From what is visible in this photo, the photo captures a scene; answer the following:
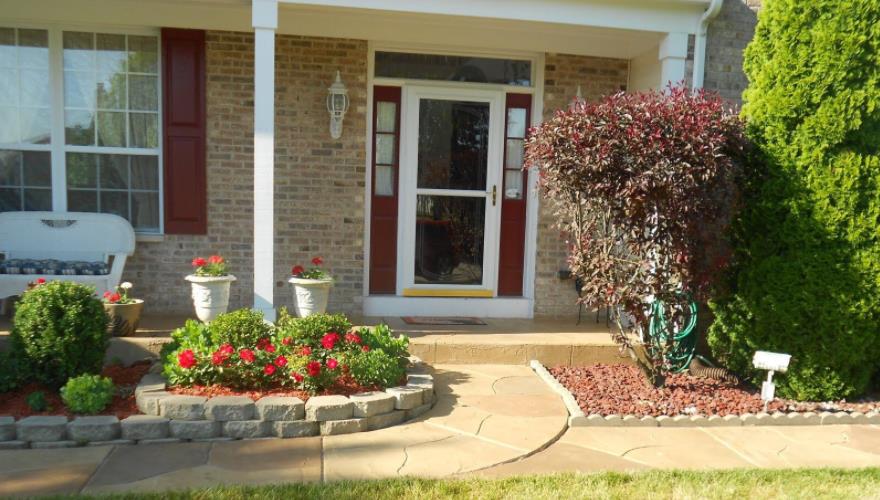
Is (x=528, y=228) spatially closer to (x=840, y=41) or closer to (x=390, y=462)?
(x=840, y=41)

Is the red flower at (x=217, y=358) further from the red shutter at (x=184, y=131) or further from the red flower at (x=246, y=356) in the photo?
the red shutter at (x=184, y=131)

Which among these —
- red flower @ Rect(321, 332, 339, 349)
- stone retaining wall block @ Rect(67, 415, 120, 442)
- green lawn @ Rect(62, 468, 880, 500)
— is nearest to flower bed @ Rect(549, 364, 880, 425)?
green lawn @ Rect(62, 468, 880, 500)

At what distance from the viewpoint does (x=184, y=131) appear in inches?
243

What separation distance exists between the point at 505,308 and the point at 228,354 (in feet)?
11.0

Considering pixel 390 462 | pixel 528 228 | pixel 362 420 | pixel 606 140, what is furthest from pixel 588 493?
pixel 528 228

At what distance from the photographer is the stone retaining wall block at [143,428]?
3684mm

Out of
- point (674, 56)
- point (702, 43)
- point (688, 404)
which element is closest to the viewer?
point (688, 404)

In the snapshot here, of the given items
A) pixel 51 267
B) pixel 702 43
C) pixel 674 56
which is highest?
pixel 702 43

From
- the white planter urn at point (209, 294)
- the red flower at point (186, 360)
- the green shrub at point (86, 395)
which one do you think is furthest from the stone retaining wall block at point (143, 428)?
the white planter urn at point (209, 294)

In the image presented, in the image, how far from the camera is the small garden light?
4375 millimetres

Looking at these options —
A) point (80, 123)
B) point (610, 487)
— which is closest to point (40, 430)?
point (610, 487)

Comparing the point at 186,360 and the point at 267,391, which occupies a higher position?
the point at 186,360

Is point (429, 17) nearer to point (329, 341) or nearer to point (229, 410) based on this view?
point (329, 341)

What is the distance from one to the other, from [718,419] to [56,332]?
432 cm
